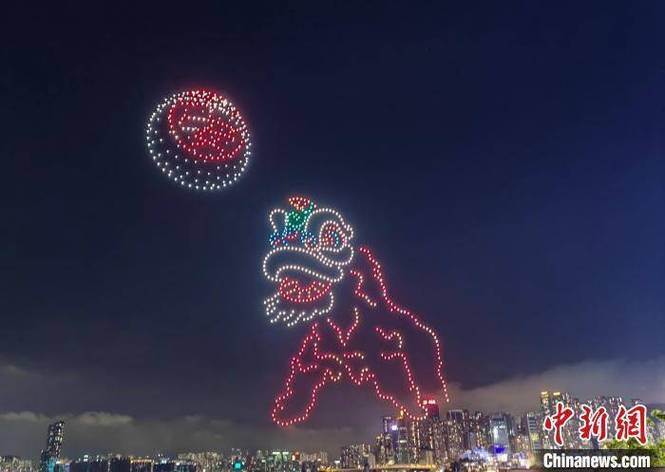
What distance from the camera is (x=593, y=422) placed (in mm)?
22875

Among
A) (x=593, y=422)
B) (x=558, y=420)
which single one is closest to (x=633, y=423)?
(x=593, y=422)

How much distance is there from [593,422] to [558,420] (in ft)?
4.47

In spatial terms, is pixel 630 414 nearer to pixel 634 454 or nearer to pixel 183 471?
pixel 634 454

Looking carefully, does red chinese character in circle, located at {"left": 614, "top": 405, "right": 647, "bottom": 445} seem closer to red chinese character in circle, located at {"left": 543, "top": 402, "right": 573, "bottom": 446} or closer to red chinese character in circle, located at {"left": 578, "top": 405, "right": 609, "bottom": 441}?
red chinese character in circle, located at {"left": 578, "top": 405, "right": 609, "bottom": 441}

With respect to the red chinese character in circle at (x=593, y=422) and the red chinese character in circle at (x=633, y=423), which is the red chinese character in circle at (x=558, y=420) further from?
the red chinese character in circle at (x=633, y=423)

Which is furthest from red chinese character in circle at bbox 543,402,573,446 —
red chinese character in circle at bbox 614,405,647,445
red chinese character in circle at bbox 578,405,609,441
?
red chinese character in circle at bbox 614,405,647,445

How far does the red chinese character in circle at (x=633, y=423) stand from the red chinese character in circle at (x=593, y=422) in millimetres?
643

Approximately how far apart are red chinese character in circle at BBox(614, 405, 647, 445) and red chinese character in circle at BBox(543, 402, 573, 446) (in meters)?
1.72

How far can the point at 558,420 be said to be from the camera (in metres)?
22.8

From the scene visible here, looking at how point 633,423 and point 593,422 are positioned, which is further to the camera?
point 593,422

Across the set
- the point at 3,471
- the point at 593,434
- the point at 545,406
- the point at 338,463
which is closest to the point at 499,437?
the point at 545,406

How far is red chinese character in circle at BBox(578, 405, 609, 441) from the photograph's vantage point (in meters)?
22.9

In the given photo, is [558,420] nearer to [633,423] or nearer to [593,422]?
[593,422]

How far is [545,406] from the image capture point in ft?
495
